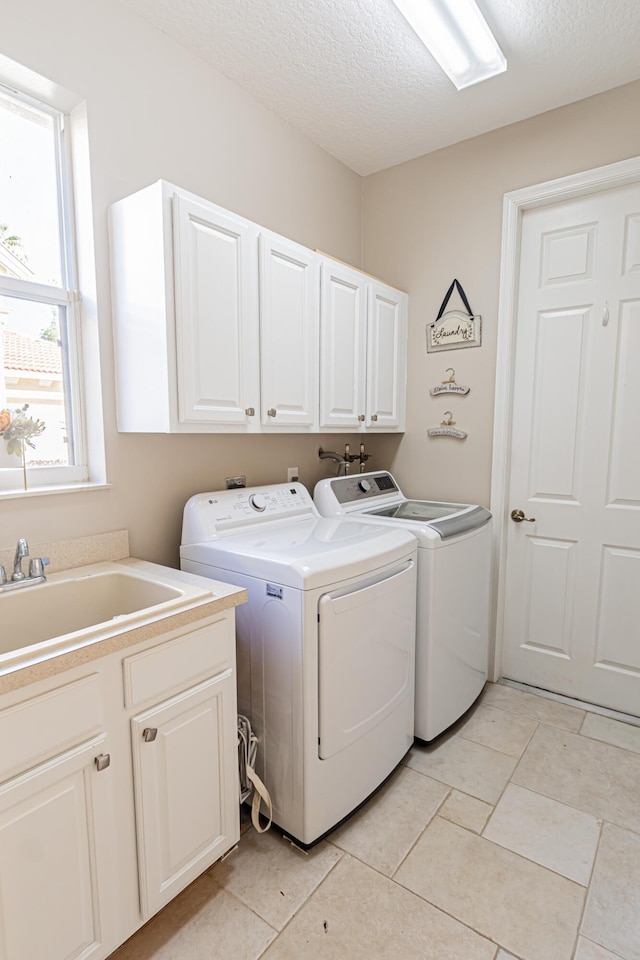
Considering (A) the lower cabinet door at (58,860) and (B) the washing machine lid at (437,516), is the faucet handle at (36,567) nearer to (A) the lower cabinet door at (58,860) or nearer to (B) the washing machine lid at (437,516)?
(A) the lower cabinet door at (58,860)

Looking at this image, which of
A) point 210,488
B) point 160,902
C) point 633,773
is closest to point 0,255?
point 210,488

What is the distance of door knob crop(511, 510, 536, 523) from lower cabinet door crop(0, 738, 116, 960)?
85.4 inches

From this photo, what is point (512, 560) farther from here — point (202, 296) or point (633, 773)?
point (202, 296)

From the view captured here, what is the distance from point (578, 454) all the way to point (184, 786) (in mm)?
2177

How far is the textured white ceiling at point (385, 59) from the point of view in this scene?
5.66 feet

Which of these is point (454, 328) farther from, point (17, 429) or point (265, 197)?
point (17, 429)

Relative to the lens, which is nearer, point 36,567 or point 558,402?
point 36,567

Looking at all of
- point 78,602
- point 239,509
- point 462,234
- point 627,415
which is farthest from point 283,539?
point 462,234

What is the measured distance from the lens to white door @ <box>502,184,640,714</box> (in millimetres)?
2252

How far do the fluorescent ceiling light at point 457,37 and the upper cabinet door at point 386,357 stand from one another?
Answer: 89 centimetres

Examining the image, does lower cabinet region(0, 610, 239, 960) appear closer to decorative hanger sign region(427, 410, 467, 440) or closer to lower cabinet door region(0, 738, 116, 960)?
lower cabinet door region(0, 738, 116, 960)

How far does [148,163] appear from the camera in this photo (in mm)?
1794

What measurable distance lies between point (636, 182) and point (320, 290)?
1.47 meters

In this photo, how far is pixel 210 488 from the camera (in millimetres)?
2125
